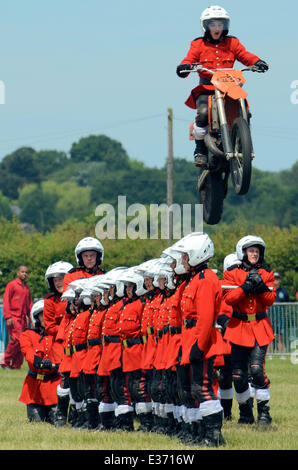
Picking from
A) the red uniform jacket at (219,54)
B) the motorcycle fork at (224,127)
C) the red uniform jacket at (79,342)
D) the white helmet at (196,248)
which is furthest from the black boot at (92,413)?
the red uniform jacket at (219,54)

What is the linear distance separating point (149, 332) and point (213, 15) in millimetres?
4447

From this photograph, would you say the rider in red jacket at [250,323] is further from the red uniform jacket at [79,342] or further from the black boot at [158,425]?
the red uniform jacket at [79,342]

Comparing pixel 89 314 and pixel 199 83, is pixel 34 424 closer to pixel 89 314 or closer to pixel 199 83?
pixel 89 314

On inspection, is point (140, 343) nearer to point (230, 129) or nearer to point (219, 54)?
point (230, 129)

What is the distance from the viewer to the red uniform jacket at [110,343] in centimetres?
1463

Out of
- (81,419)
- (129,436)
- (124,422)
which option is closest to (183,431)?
(129,436)

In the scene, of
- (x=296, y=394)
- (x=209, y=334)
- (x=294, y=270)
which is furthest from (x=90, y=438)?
(x=294, y=270)

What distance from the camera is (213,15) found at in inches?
493

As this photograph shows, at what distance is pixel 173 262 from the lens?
1300 cm

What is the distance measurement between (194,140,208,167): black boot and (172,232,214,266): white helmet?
955mm

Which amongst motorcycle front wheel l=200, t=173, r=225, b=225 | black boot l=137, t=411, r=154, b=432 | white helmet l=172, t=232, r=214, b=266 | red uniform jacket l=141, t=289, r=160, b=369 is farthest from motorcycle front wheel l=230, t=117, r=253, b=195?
black boot l=137, t=411, r=154, b=432

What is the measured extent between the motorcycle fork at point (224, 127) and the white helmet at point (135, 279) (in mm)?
3254

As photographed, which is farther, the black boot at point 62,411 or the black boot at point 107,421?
the black boot at point 62,411

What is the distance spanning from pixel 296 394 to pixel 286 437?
622 centimetres
